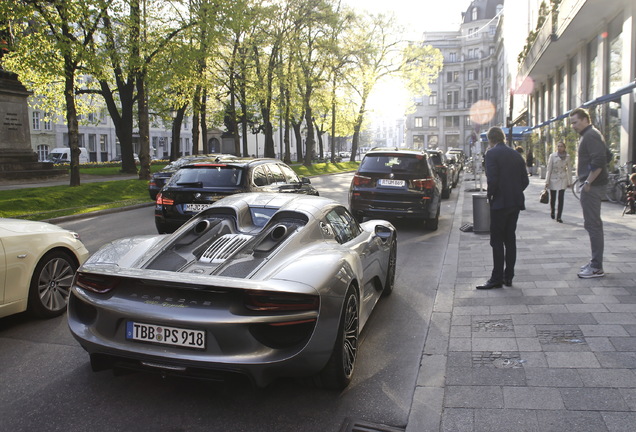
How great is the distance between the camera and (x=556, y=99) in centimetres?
2970

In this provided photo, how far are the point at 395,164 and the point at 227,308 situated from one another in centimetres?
884

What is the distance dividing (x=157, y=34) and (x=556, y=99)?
20721mm

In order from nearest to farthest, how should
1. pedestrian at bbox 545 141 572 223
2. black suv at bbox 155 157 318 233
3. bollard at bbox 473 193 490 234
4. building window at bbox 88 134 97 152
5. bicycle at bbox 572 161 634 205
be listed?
black suv at bbox 155 157 318 233
bollard at bbox 473 193 490 234
pedestrian at bbox 545 141 572 223
bicycle at bbox 572 161 634 205
building window at bbox 88 134 97 152

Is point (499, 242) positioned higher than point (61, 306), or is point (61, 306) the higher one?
point (499, 242)

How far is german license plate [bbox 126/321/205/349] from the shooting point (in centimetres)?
330

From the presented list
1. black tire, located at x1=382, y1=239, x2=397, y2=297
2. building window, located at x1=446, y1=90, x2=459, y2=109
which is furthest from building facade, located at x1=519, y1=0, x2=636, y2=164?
building window, located at x1=446, y1=90, x2=459, y2=109

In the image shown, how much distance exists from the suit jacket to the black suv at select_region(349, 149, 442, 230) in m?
5.05

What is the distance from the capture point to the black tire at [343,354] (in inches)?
145

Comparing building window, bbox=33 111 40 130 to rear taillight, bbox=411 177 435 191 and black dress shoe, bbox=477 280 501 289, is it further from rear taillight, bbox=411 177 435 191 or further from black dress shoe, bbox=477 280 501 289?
black dress shoe, bbox=477 280 501 289

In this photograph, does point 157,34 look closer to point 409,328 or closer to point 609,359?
point 409,328

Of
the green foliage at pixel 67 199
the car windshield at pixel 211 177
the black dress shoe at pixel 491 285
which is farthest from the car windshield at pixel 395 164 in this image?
the green foliage at pixel 67 199

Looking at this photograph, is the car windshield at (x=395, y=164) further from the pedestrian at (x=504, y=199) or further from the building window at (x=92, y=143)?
the building window at (x=92, y=143)

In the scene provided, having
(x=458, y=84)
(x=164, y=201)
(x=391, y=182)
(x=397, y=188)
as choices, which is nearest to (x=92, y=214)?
(x=164, y=201)

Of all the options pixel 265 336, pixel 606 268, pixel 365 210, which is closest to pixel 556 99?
pixel 365 210
